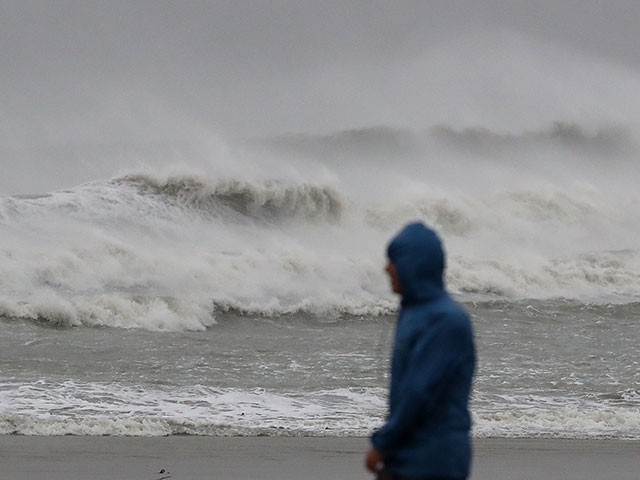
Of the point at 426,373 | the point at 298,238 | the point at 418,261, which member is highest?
the point at 298,238

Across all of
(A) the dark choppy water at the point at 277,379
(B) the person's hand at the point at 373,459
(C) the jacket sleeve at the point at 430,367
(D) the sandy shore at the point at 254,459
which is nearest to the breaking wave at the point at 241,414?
(A) the dark choppy water at the point at 277,379

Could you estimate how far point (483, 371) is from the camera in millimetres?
12766

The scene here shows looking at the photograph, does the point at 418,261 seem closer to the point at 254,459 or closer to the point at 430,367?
the point at 430,367

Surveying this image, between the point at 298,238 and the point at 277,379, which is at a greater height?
the point at 298,238

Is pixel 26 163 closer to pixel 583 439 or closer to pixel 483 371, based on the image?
pixel 483 371

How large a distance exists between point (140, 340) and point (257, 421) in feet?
15.6

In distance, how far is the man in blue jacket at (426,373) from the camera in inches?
114

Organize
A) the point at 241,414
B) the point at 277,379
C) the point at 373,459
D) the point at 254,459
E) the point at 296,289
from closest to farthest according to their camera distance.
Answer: the point at 373,459 → the point at 254,459 → the point at 241,414 → the point at 277,379 → the point at 296,289

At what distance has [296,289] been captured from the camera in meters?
18.8

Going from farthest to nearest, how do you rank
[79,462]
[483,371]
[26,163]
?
1. [26,163]
2. [483,371]
3. [79,462]

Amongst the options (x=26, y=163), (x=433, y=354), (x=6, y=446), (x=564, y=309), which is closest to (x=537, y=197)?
(x=564, y=309)

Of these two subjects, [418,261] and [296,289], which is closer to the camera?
[418,261]

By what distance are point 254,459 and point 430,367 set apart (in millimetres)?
5008

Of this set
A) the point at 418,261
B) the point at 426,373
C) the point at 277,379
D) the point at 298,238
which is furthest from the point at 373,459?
the point at 298,238
